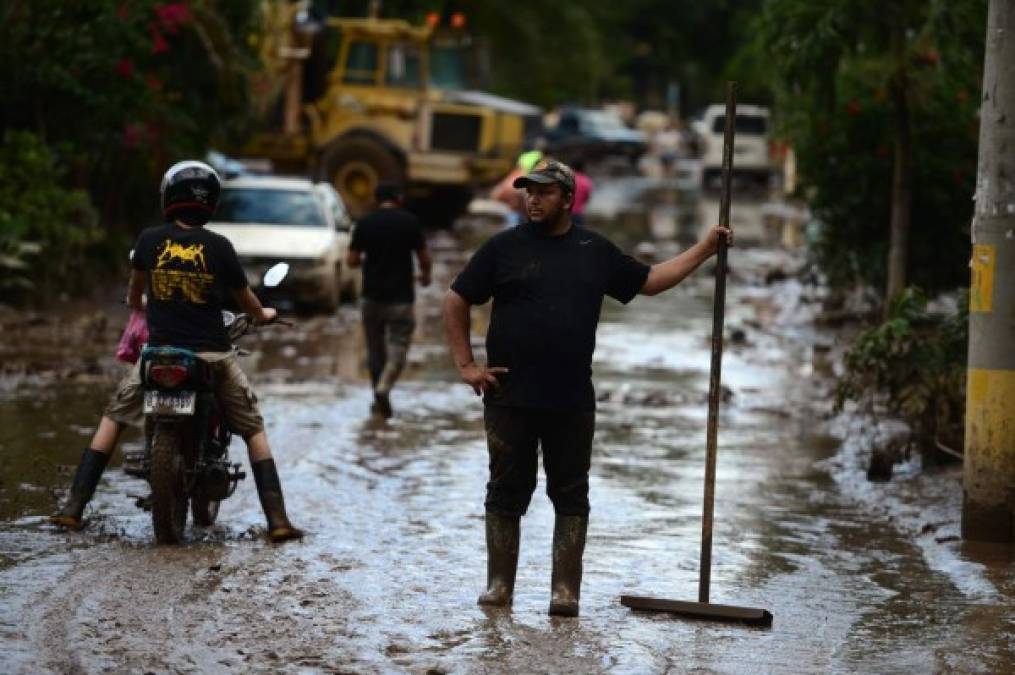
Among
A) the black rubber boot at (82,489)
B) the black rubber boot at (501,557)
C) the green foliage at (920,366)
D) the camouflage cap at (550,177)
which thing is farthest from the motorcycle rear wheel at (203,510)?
the green foliage at (920,366)

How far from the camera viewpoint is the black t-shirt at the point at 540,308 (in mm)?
8297

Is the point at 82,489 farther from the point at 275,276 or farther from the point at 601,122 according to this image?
the point at 601,122

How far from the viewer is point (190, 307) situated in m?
9.79

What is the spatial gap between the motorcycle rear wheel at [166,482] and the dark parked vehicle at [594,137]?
2171 inches

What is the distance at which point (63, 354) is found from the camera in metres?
18.4

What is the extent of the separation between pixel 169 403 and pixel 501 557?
1906mm

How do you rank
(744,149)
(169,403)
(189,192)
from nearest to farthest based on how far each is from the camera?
1. (169,403)
2. (189,192)
3. (744,149)

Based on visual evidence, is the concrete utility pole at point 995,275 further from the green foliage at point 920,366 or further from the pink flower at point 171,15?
the pink flower at point 171,15

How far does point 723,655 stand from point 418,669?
1.21 m

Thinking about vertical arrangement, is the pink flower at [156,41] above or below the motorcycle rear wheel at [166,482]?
above

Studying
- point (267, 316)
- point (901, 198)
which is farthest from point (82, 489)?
point (901, 198)

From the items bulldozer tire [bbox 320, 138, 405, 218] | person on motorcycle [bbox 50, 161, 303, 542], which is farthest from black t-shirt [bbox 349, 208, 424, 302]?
bulldozer tire [bbox 320, 138, 405, 218]

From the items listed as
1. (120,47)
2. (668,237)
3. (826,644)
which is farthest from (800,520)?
(668,237)

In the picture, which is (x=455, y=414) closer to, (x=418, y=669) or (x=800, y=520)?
(x=800, y=520)
